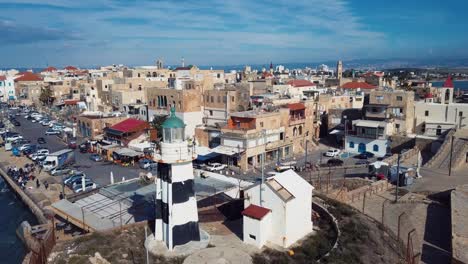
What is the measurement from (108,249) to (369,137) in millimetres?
32028

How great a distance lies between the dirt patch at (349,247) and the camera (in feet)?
51.3

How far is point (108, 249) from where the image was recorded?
53.1 feet

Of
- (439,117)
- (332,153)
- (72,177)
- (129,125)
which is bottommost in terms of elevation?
(72,177)

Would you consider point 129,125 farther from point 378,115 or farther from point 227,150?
point 378,115

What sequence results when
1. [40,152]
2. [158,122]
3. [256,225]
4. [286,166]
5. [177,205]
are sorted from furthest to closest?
1. [158,122]
2. [40,152]
3. [286,166]
4. [256,225]
5. [177,205]

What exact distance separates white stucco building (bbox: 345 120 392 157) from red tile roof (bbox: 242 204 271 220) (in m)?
27.7

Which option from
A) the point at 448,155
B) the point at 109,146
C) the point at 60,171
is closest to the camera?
the point at 448,155

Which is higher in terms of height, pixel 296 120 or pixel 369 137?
pixel 296 120

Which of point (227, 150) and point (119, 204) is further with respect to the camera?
point (227, 150)

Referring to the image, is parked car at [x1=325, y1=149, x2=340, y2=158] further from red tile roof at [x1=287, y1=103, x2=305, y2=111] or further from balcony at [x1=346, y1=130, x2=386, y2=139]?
red tile roof at [x1=287, y1=103, x2=305, y2=111]

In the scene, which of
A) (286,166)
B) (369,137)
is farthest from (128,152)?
(369,137)

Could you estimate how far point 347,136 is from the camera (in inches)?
1677

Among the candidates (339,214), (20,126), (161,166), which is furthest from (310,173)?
(20,126)

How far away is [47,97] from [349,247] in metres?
78.4
